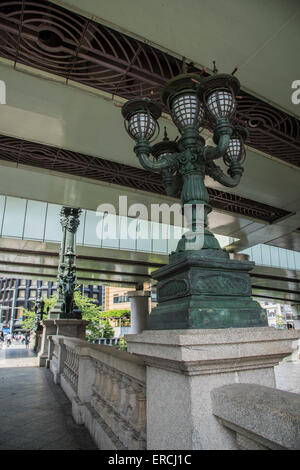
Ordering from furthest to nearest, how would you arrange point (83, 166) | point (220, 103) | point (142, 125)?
point (83, 166), point (142, 125), point (220, 103)

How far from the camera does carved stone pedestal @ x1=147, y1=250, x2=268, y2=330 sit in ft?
6.54

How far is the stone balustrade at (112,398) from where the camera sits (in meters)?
2.67

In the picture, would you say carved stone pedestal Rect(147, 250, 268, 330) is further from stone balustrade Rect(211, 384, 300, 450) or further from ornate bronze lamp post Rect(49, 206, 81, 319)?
ornate bronze lamp post Rect(49, 206, 81, 319)

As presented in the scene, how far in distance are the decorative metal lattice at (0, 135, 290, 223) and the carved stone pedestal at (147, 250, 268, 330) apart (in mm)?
6625

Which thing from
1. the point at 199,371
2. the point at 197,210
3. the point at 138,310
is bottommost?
the point at 199,371

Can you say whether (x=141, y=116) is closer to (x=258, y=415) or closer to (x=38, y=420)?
(x=258, y=415)

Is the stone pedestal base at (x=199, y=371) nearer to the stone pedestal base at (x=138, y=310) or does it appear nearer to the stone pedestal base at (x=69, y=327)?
the stone pedestal base at (x=69, y=327)

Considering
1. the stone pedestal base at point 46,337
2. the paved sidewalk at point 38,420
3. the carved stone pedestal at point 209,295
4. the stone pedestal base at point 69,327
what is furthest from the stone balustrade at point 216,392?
the stone pedestal base at point 46,337

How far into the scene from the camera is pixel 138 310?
23.1m

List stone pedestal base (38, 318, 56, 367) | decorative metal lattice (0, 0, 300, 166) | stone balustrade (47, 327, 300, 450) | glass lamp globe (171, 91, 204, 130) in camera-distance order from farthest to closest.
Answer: stone pedestal base (38, 318, 56, 367) → decorative metal lattice (0, 0, 300, 166) → glass lamp globe (171, 91, 204, 130) → stone balustrade (47, 327, 300, 450)

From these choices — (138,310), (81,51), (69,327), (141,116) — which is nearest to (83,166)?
(81,51)

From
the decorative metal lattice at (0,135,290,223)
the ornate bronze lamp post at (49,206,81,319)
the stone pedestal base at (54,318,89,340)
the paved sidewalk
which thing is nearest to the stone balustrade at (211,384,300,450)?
the paved sidewalk

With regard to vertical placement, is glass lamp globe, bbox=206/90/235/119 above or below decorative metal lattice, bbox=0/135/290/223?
below

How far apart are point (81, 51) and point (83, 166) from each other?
396cm
